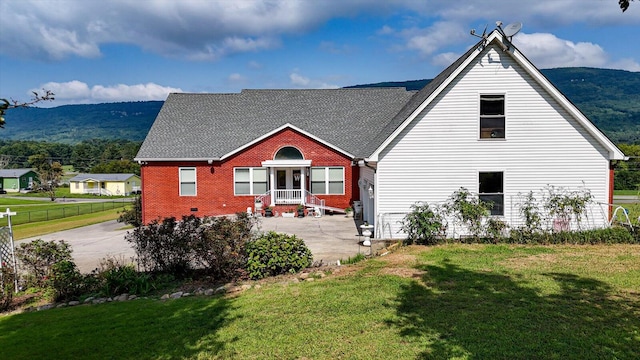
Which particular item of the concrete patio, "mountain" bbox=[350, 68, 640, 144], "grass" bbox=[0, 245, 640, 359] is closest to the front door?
the concrete patio

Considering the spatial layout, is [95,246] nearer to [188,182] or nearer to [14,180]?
[188,182]

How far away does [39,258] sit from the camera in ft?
32.2

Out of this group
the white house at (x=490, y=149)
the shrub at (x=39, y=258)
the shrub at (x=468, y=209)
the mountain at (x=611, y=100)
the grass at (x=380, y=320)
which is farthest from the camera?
the mountain at (x=611, y=100)

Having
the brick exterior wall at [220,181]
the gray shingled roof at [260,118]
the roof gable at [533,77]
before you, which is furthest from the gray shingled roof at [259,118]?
the roof gable at [533,77]

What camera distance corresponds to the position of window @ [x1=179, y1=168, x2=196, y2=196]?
2402 centimetres

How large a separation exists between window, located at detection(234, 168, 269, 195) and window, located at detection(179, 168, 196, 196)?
2440 millimetres

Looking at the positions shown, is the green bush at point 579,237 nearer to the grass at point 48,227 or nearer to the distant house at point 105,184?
the grass at point 48,227

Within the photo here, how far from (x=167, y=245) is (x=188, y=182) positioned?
1448 centimetres

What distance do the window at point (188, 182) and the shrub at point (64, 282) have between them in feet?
48.5

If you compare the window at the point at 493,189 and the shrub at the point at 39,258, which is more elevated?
the window at the point at 493,189

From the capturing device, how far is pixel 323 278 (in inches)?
380

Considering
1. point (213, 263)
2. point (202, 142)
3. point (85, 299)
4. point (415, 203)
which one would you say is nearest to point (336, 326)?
point (213, 263)

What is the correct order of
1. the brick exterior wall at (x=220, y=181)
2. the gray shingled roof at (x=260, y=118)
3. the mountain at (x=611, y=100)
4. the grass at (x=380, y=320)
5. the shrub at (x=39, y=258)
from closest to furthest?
the grass at (x=380, y=320), the shrub at (x=39, y=258), the brick exterior wall at (x=220, y=181), the gray shingled roof at (x=260, y=118), the mountain at (x=611, y=100)

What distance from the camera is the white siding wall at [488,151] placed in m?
14.4
